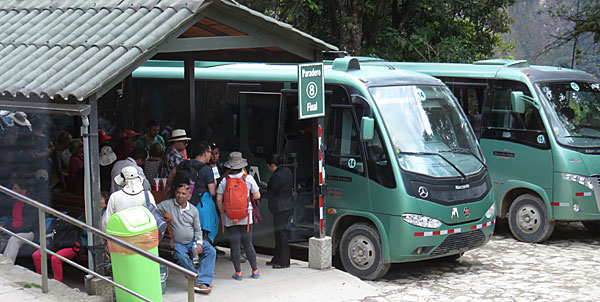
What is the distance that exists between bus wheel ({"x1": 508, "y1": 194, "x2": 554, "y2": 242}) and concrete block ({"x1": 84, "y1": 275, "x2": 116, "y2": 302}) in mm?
7071

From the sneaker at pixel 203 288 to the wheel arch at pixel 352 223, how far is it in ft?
7.64

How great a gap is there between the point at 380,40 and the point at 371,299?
40.1ft

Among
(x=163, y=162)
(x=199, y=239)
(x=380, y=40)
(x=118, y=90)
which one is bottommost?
(x=199, y=239)

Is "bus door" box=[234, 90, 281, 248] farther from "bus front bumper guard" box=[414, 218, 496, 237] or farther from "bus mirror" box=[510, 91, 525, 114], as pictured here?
"bus mirror" box=[510, 91, 525, 114]

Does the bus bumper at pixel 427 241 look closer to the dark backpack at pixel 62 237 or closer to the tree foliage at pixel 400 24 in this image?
the dark backpack at pixel 62 237

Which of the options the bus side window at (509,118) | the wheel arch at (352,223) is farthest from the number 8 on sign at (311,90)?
the bus side window at (509,118)

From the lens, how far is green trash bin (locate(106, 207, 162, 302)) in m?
7.52

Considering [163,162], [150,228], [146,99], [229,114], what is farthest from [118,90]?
[150,228]

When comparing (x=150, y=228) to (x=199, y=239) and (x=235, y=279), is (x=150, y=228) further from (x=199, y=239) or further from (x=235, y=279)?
(x=235, y=279)

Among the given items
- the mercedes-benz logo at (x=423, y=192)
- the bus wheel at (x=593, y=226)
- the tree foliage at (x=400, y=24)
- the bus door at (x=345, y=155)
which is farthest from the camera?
the tree foliage at (x=400, y=24)

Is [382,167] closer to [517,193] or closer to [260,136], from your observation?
[260,136]

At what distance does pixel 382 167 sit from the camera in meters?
9.91

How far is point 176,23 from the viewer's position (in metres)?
8.07

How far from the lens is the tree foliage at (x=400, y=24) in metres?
19.1
